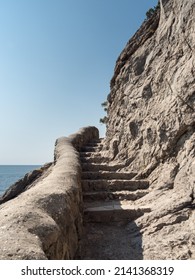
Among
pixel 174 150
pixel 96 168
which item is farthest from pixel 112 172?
pixel 174 150

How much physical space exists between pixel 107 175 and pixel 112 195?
3.50 feet

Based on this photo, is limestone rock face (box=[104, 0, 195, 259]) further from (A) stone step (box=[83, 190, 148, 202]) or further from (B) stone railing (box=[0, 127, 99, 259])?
(B) stone railing (box=[0, 127, 99, 259])

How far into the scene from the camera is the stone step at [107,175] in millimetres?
8281

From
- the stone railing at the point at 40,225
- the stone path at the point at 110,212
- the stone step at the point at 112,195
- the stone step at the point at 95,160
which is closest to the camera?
the stone railing at the point at 40,225

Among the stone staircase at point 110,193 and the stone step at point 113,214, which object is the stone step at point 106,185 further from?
the stone step at point 113,214

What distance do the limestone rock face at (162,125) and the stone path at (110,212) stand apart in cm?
29

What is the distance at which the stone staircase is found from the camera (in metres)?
6.32

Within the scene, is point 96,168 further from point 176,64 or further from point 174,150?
point 176,64

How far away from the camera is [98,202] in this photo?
726 centimetres

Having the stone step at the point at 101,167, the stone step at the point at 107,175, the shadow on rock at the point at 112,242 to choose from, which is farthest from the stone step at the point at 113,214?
the stone step at the point at 101,167

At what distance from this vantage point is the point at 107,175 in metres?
8.38

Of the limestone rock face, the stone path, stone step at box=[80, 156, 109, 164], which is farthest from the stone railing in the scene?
stone step at box=[80, 156, 109, 164]
